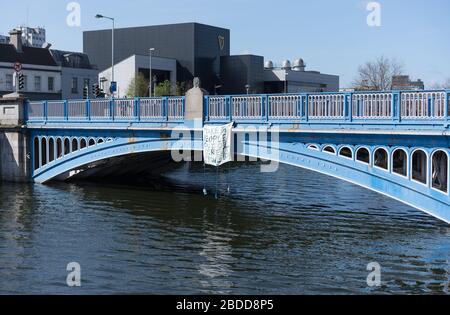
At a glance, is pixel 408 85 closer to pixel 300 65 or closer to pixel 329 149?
pixel 329 149

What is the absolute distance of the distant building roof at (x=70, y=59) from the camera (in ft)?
251

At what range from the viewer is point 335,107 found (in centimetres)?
2411

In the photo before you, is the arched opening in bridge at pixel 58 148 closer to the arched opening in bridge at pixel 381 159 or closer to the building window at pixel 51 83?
the arched opening in bridge at pixel 381 159

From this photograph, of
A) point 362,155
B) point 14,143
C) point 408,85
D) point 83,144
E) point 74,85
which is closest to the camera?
point 362,155

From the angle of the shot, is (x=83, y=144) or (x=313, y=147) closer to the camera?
(x=313, y=147)

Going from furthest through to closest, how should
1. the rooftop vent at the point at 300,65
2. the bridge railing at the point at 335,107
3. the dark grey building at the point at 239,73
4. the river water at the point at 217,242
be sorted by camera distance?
the rooftop vent at the point at 300,65 → the dark grey building at the point at 239,73 → the bridge railing at the point at 335,107 → the river water at the point at 217,242

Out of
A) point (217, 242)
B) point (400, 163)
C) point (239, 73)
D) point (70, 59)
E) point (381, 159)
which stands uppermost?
point (70, 59)

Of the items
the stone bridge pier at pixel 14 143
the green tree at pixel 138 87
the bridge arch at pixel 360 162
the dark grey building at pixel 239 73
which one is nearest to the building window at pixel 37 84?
the green tree at pixel 138 87

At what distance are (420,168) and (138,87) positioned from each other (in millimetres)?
54538

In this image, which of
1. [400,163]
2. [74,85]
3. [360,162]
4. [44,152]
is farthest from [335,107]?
[74,85]

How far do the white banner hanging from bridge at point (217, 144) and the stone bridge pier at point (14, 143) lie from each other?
13914 mm

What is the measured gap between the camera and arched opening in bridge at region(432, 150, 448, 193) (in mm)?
21812

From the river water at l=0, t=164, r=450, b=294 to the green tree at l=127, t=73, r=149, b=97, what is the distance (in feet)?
130

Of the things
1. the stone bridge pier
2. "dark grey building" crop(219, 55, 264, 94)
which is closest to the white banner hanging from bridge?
the stone bridge pier
